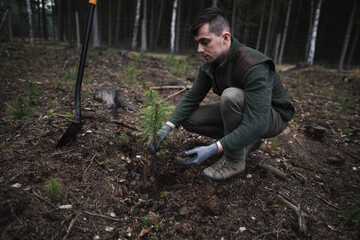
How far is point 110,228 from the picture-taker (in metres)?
1.74

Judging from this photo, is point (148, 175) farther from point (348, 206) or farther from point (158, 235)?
point (348, 206)

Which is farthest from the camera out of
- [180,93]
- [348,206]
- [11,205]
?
[180,93]

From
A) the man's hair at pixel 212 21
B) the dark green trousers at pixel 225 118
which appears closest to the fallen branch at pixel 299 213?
the dark green trousers at pixel 225 118

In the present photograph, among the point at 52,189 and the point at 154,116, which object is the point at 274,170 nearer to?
the point at 154,116

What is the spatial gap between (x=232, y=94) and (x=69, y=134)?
5.87ft

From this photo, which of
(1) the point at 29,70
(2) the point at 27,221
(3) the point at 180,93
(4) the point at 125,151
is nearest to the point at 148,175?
(4) the point at 125,151

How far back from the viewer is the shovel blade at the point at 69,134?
232 centimetres

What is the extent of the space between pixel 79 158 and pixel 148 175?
74 centimetres

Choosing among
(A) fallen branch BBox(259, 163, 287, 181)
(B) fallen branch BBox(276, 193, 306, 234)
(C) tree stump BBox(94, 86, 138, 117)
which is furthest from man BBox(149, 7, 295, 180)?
(C) tree stump BBox(94, 86, 138, 117)

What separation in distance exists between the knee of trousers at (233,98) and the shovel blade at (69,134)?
5.27 ft

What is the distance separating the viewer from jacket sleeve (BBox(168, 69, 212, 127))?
2430 mm

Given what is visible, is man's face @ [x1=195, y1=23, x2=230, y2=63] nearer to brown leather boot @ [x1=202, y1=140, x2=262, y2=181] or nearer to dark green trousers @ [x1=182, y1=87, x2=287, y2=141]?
dark green trousers @ [x1=182, y1=87, x2=287, y2=141]

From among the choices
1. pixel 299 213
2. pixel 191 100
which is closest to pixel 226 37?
pixel 191 100

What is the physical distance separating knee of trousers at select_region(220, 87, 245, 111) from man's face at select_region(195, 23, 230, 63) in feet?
1.12
